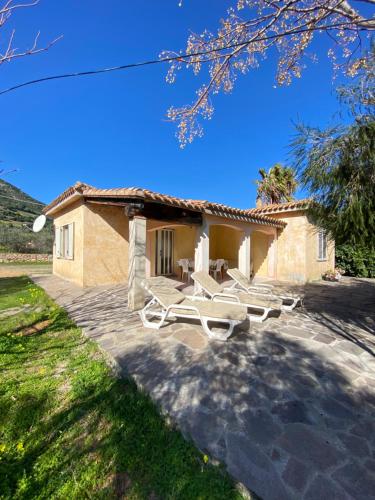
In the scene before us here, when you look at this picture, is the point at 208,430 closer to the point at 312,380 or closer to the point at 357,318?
the point at 312,380

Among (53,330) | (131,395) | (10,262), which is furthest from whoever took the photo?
(10,262)

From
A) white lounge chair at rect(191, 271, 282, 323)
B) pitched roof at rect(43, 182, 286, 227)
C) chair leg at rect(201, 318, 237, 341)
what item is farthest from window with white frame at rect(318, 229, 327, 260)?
chair leg at rect(201, 318, 237, 341)

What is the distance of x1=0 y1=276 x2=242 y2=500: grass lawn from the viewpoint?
2.17m

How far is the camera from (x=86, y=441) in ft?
8.84

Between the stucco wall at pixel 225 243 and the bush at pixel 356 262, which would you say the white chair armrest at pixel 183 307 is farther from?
the bush at pixel 356 262

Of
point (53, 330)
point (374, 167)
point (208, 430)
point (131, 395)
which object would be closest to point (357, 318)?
point (374, 167)

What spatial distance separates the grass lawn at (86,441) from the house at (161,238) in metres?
3.48

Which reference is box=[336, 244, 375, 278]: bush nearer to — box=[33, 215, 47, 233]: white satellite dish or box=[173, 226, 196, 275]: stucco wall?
A: box=[173, 226, 196, 275]: stucco wall

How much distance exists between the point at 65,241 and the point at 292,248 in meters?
12.4

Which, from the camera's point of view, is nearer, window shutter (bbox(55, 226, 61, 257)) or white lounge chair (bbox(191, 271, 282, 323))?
white lounge chair (bbox(191, 271, 282, 323))

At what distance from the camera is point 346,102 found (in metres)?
5.54

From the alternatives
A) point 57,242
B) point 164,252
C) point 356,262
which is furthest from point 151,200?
point 356,262

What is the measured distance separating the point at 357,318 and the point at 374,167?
408cm

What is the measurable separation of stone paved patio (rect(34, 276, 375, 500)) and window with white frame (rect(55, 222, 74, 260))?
652 centimetres
